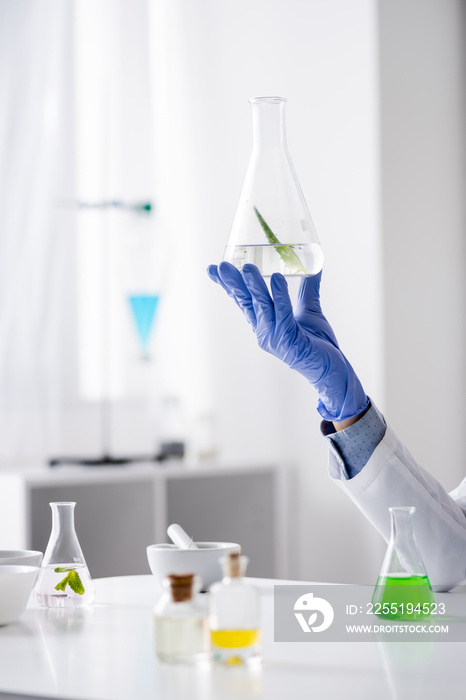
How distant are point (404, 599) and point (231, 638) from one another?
294 millimetres

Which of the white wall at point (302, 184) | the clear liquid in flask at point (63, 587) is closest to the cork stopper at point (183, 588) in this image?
the clear liquid in flask at point (63, 587)

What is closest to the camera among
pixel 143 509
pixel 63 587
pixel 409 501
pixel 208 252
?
pixel 63 587

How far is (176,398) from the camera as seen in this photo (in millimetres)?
2828

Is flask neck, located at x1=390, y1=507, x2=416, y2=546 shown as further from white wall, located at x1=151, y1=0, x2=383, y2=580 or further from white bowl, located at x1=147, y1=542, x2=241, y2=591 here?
white wall, located at x1=151, y1=0, x2=383, y2=580

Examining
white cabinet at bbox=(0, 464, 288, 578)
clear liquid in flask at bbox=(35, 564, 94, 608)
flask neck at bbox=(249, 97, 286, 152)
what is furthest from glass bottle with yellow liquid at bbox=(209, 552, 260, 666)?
white cabinet at bbox=(0, 464, 288, 578)

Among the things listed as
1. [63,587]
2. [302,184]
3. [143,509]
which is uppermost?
[302,184]

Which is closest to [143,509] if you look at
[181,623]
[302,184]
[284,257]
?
[302,184]

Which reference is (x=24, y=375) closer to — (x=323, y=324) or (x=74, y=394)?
(x=74, y=394)

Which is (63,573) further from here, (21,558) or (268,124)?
(268,124)

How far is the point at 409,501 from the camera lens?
4.40ft

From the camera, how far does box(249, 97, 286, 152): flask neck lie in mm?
1263

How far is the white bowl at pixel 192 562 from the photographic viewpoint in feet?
3.96

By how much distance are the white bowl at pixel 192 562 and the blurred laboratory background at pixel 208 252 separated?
3.72 ft

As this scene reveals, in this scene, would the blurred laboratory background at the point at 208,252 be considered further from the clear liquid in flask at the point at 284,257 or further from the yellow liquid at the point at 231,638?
the yellow liquid at the point at 231,638
